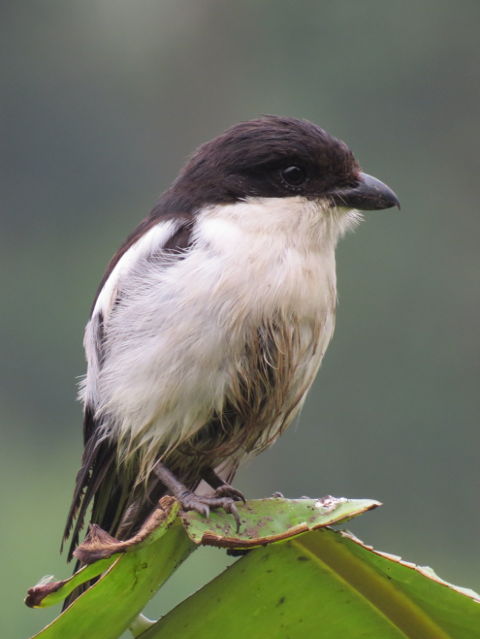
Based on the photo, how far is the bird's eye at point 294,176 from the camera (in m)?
3.35

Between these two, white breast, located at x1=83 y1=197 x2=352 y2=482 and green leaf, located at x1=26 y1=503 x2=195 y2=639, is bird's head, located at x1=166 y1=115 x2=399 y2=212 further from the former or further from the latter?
green leaf, located at x1=26 y1=503 x2=195 y2=639

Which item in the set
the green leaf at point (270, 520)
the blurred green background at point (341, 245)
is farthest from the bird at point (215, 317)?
the blurred green background at point (341, 245)

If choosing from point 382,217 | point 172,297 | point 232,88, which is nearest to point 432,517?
point 382,217

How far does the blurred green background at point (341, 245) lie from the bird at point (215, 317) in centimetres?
499

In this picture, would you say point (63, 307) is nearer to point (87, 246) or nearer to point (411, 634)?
point (87, 246)

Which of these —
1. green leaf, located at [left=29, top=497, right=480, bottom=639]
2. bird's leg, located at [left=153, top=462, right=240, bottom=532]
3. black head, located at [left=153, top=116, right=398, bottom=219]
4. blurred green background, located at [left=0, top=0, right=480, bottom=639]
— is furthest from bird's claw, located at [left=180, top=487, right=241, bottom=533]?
blurred green background, located at [left=0, top=0, right=480, bottom=639]

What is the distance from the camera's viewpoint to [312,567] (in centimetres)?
247

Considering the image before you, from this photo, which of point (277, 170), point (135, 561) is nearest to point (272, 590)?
point (135, 561)

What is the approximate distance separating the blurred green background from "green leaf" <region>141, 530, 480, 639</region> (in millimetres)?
5823

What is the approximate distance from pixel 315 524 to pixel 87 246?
49.4ft

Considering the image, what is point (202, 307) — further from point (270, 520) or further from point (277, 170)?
point (270, 520)

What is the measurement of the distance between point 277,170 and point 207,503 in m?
0.92

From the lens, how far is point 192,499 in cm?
294

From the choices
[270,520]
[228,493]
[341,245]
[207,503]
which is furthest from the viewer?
[341,245]
